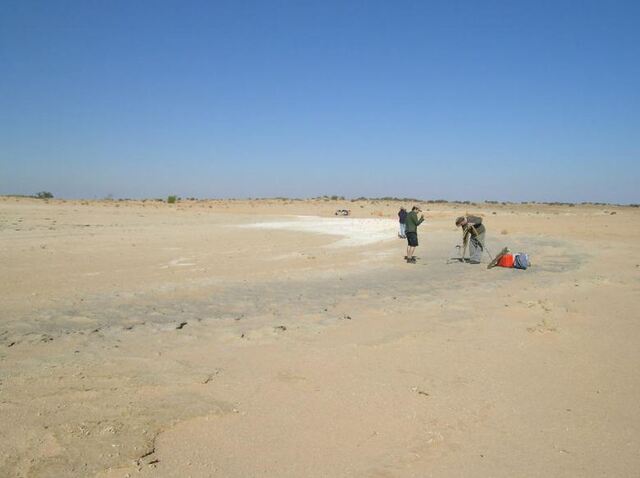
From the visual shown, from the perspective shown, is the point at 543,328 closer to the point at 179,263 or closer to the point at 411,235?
the point at 411,235

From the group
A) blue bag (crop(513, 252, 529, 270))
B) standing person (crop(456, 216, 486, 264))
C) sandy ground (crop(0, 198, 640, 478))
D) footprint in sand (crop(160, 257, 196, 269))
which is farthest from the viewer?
standing person (crop(456, 216, 486, 264))

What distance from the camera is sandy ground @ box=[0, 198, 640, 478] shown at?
3.83 m

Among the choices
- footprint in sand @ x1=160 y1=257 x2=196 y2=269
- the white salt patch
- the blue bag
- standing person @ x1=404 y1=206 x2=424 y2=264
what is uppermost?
standing person @ x1=404 y1=206 x2=424 y2=264

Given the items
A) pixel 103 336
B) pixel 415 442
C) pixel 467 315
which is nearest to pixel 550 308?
pixel 467 315

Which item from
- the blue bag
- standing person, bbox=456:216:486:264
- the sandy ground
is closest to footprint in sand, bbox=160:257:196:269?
the sandy ground

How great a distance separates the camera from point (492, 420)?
4.51 metres

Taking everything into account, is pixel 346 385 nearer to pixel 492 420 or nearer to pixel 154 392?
pixel 492 420

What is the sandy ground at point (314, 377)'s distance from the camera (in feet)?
12.6

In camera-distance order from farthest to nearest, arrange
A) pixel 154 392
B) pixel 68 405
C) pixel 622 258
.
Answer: pixel 622 258 < pixel 154 392 < pixel 68 405

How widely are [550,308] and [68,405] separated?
7751 mm

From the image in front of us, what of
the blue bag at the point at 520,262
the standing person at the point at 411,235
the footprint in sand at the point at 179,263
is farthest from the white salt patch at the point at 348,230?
the blue bag at the point at 520,262

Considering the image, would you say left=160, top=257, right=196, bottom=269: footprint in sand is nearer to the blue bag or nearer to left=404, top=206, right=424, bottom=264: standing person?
left=404, top=206, right=424, bottom=264: standing person

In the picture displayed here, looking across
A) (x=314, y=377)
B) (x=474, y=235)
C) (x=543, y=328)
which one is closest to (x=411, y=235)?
(x=474, y=235)

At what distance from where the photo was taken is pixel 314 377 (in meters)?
5.40
